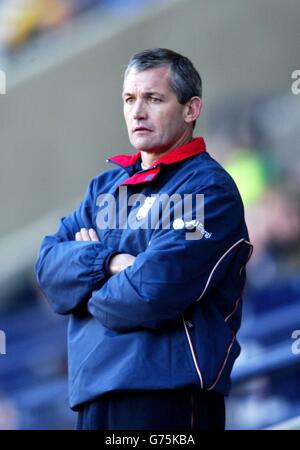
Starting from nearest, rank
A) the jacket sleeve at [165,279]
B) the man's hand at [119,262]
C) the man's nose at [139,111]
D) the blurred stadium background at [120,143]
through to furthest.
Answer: the jacket sleeve at [165,279] → the man's hand at [119,262] → the man's nose at [139,111] → the blurred stadium background at [120,143]

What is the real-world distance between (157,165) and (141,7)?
1.99 metres

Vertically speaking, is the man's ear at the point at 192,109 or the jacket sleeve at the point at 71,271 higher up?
the man's ear at the point at 192,109

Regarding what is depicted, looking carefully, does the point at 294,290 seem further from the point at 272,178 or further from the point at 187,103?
the point at 187,103

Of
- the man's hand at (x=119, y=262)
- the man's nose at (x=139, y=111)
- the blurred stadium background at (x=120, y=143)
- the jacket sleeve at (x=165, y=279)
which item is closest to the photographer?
the jacket sleeve at (x=165, y=279)

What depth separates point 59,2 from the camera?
4812 millimetres

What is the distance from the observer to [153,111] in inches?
116

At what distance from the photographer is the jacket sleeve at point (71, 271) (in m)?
2.85

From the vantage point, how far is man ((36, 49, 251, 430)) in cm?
273

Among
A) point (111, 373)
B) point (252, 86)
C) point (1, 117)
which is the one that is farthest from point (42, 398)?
point (111, 373)

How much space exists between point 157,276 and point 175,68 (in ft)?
2.00

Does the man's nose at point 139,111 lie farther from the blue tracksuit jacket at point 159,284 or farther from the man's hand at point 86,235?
the man's hand at point 86,235

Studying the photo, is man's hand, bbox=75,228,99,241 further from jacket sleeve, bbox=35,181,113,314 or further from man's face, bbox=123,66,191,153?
man's face, bbox=123,66,191,153

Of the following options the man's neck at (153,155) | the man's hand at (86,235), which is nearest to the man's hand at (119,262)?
the man's hand at (86,235)

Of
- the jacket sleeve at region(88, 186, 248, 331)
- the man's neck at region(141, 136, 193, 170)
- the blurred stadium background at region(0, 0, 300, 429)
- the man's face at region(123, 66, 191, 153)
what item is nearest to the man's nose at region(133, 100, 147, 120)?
the man's face at region(123, 66, 191, 153)
